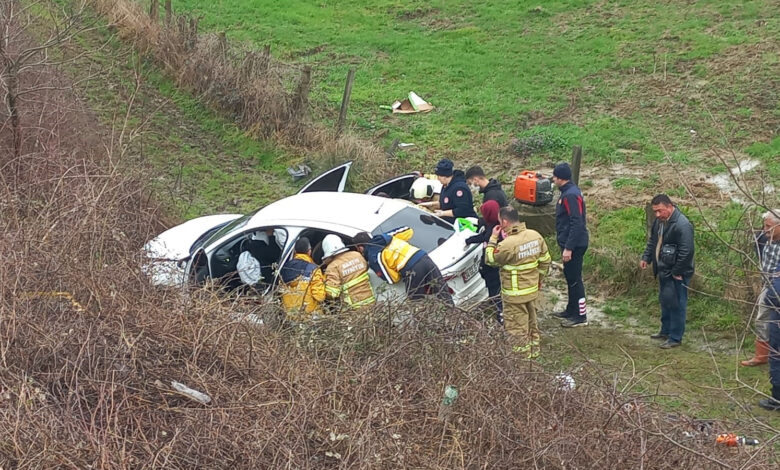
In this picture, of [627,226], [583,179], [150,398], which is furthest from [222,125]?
[150,398]

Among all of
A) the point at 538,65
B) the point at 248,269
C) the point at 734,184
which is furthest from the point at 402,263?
the point at 538,65

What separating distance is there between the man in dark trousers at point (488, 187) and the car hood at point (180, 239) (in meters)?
2.95

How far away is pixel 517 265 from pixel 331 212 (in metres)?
1.90

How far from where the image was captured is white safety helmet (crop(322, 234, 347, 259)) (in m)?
7.32

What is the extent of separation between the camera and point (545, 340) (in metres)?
8.44

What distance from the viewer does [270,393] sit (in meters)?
5.27

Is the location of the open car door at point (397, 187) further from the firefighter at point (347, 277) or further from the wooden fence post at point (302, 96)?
the wooden fence post at point (302, 96)

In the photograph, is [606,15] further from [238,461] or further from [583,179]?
[238,461]

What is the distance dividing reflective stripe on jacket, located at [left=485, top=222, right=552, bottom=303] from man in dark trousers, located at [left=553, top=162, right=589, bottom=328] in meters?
0.85

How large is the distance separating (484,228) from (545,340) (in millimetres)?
1359

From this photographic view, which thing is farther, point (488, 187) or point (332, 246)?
point (488, 187)

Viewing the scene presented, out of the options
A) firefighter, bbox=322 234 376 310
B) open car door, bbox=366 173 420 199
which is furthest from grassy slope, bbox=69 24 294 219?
firefighter, bbox=322 234 376 310

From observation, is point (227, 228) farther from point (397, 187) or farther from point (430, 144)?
point (430, 144)

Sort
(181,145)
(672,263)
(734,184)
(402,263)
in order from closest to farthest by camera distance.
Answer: (402,263), (672,263), (734,184), (181,145)
